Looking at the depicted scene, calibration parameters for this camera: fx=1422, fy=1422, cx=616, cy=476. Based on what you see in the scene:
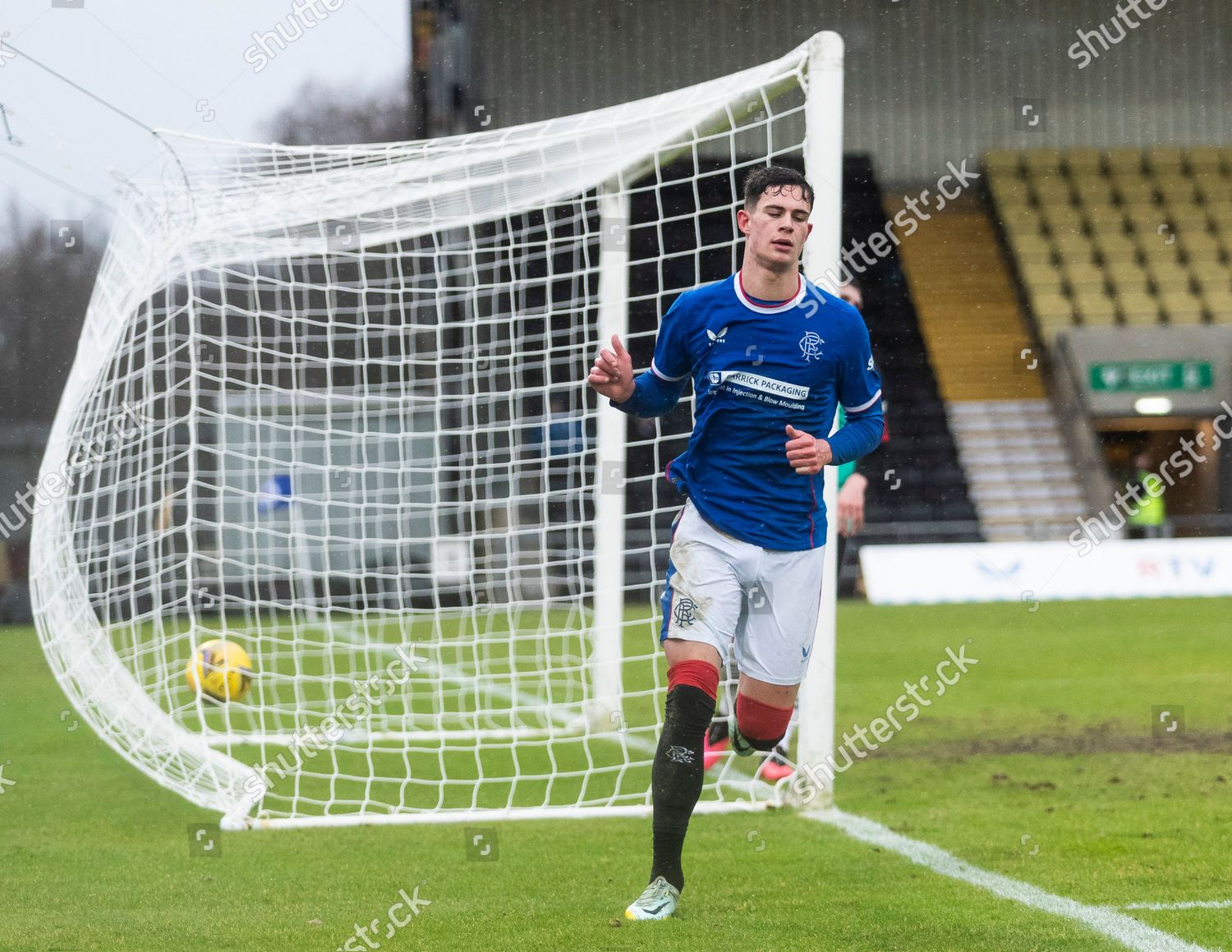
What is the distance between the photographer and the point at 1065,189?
76.3 feet

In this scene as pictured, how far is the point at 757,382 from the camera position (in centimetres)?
365

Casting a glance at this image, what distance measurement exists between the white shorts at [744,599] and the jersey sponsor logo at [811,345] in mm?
507

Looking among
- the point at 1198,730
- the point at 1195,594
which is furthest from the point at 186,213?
the point at 1195,594

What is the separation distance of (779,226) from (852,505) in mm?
2245

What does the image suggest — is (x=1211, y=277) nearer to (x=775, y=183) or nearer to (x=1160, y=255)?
(x=1160, y=255)

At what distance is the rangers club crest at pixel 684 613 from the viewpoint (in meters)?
3.62

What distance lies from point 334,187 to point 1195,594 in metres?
11.7

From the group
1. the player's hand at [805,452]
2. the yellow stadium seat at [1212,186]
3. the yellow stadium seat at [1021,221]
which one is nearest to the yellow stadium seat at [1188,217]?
the yellow stadium seat at [1212,186]

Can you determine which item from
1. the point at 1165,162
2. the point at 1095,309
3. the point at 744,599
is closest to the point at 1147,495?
the point at 1095,309

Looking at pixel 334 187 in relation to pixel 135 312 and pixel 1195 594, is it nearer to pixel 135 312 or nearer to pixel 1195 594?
pixel 135 312

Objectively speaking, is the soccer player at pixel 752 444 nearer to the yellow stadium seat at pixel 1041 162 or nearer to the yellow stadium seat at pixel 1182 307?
the yellow stadium seat at pixel 1182 307

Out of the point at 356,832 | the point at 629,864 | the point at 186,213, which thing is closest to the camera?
the point at 629,864

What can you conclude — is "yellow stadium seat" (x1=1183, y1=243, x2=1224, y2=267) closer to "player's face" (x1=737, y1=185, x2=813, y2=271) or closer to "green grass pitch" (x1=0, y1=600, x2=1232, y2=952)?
"green grass pitch" (x1=0, y1=600, x2=1232, y2=952)

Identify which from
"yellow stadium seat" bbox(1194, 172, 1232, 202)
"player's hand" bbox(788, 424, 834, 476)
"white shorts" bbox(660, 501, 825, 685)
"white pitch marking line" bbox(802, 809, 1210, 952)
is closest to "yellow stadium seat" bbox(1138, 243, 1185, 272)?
"yellow stadium seat" bbox(1194, 172, 1232, 202)
